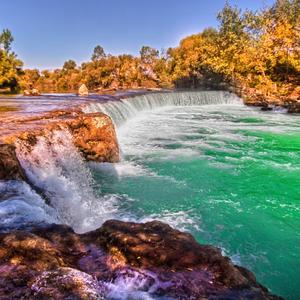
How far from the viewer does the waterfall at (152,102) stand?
16.5m

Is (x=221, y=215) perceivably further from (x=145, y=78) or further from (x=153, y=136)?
(x=145, y=78)

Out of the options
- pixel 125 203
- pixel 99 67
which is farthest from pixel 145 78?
pixel 125 203

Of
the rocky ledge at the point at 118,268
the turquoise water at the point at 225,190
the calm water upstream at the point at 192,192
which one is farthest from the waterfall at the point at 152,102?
the rocky ledge at the point at 118,268

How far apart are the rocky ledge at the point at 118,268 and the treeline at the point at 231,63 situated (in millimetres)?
27315

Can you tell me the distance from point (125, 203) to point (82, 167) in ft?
6.72

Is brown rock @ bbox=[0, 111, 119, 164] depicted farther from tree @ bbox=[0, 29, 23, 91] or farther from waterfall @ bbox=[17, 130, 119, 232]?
tree @ bbox=[0, 29, 23, 91]

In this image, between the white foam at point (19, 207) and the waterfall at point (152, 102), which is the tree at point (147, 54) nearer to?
the waterfall at point (152, 102)

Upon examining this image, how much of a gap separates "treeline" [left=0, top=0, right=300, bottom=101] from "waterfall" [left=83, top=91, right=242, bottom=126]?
2922mm

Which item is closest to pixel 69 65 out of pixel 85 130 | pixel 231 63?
pixel 231 63

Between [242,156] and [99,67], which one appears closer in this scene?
[242,156]

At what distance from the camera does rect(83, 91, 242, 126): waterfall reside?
54.0ft

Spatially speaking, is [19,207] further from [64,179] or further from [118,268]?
[64,179]

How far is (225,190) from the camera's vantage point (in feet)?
26.9

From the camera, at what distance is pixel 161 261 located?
3225 mm
